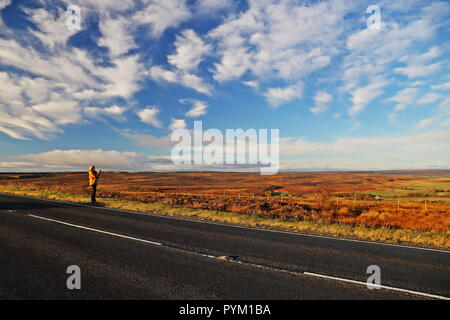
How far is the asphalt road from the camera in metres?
4.00

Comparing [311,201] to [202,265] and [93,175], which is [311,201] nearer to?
[93,175]

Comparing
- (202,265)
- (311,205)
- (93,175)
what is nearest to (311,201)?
(311,205)

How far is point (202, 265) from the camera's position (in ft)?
17.1

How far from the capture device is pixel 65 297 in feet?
12.1

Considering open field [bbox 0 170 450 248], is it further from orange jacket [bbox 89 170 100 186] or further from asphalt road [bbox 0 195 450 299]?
asphalt road [bbox 0 195 450 299]

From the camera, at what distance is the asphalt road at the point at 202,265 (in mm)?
4004

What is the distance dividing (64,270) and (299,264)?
199 inches

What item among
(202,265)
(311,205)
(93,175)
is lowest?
(311,205)

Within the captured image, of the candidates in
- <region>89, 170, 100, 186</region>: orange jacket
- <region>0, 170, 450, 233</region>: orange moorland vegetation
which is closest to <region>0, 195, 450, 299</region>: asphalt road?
<region>89, 170, 100, 186</region>: orange jacket

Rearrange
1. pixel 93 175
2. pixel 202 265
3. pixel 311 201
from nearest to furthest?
pixel 202 265 < pixel 93 175 < pixel 311 201

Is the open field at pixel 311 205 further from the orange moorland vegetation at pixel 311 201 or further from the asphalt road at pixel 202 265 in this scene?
the asphalt road at pixel 202 265

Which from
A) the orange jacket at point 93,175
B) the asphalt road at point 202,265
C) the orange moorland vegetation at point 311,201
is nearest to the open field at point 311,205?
the orange moorland vegetation at point 311,201
